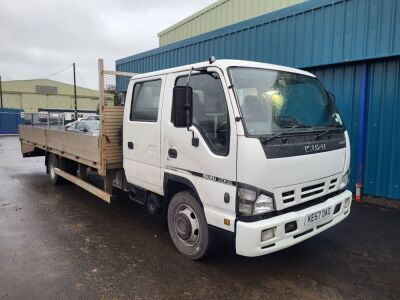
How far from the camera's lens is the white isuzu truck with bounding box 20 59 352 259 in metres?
2.94

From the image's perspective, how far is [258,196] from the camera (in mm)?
2910

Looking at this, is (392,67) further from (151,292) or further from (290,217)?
(151,292)

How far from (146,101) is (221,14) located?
9.77 m

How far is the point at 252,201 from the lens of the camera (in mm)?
2924

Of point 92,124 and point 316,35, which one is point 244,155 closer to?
point 316,35

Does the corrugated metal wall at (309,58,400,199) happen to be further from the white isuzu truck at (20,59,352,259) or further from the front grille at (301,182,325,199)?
the front grille at (301,182,325,199)

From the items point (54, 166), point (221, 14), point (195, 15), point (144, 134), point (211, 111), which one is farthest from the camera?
point (195, 15)

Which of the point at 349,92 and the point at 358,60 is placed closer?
the point at 358,60

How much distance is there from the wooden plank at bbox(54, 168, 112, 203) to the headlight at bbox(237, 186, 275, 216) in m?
2.58

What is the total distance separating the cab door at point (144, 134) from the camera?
13.0 ft

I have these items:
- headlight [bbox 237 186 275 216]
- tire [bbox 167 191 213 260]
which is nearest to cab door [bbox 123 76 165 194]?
tire [bbox 167 191 213 260]

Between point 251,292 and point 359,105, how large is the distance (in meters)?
4.57

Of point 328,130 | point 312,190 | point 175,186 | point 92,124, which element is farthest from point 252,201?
point 92,124

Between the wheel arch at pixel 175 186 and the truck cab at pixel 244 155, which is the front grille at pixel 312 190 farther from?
the wheel arch at pixel 175 186
